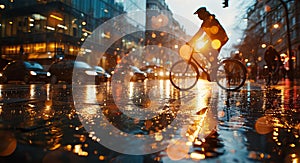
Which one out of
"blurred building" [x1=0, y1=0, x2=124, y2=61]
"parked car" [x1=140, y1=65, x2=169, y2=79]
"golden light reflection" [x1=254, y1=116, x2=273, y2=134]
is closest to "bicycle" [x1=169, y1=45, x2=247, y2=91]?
"golden light reflection" [x1=254, y1=116, x2=273, y2=134]

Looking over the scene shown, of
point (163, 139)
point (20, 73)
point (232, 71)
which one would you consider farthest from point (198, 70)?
point (20, 73)

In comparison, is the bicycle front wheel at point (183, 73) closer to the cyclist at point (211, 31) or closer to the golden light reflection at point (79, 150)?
the cyclist at point (211, 31)

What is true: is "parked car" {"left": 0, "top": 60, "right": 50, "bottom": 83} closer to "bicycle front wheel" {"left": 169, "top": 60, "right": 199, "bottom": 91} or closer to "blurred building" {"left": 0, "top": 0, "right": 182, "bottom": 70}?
"bicycle front wheel" {"left": 169, "top": 60, "right": 199, "bottom": 91}

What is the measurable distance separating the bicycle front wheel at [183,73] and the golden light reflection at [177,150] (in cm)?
728

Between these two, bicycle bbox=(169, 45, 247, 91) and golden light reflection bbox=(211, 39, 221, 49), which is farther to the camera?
bicycle bbox=(169, 45, 247, 91)

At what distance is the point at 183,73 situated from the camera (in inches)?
405

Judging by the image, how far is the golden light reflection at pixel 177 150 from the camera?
5.69 ft

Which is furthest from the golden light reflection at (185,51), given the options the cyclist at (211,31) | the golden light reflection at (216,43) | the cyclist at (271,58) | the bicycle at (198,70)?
the cyclist at (271,58)

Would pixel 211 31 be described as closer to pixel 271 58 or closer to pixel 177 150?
pixel 271 58

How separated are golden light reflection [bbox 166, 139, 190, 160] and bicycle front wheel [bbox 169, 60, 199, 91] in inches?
287

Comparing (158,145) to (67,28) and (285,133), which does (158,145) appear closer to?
(285,133)

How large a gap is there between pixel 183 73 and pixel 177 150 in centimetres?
850

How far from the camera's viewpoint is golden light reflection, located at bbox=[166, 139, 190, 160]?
1.73 m

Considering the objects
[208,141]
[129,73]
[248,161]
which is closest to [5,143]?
[208,141]
